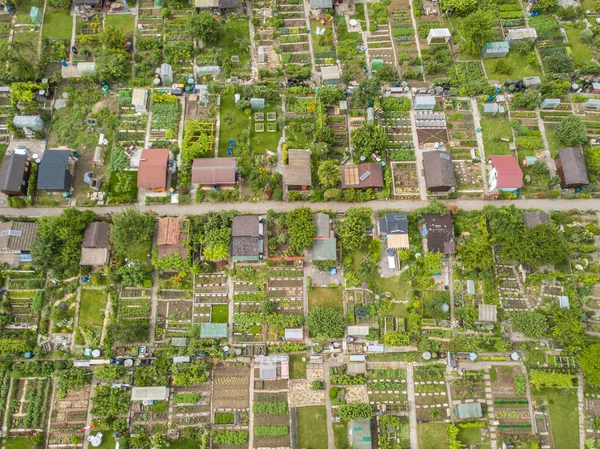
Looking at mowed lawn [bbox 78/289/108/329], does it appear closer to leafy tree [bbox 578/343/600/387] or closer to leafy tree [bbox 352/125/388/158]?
leafy tree [bbox 352/125/388/158]

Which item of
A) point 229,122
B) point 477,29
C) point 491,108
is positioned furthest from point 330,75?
point 491,108

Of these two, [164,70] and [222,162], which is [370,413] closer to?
[222,162]

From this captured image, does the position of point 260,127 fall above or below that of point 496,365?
above

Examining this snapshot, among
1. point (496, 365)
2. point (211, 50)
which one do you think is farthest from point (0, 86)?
point (496, 365)

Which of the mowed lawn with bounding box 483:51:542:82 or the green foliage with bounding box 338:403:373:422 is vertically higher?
the mowed lawn with bounding box 483:51:542:82

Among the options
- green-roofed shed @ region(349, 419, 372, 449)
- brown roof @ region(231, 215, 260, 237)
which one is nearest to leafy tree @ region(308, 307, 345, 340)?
green-roofed shed @ region(349, 419, 372, 449)

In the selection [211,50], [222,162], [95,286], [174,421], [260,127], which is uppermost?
[211,50]

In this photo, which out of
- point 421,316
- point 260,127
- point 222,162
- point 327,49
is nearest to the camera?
point 421,316

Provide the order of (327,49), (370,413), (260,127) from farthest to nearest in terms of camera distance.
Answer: (327,49) < (260,127) < (370,413)
